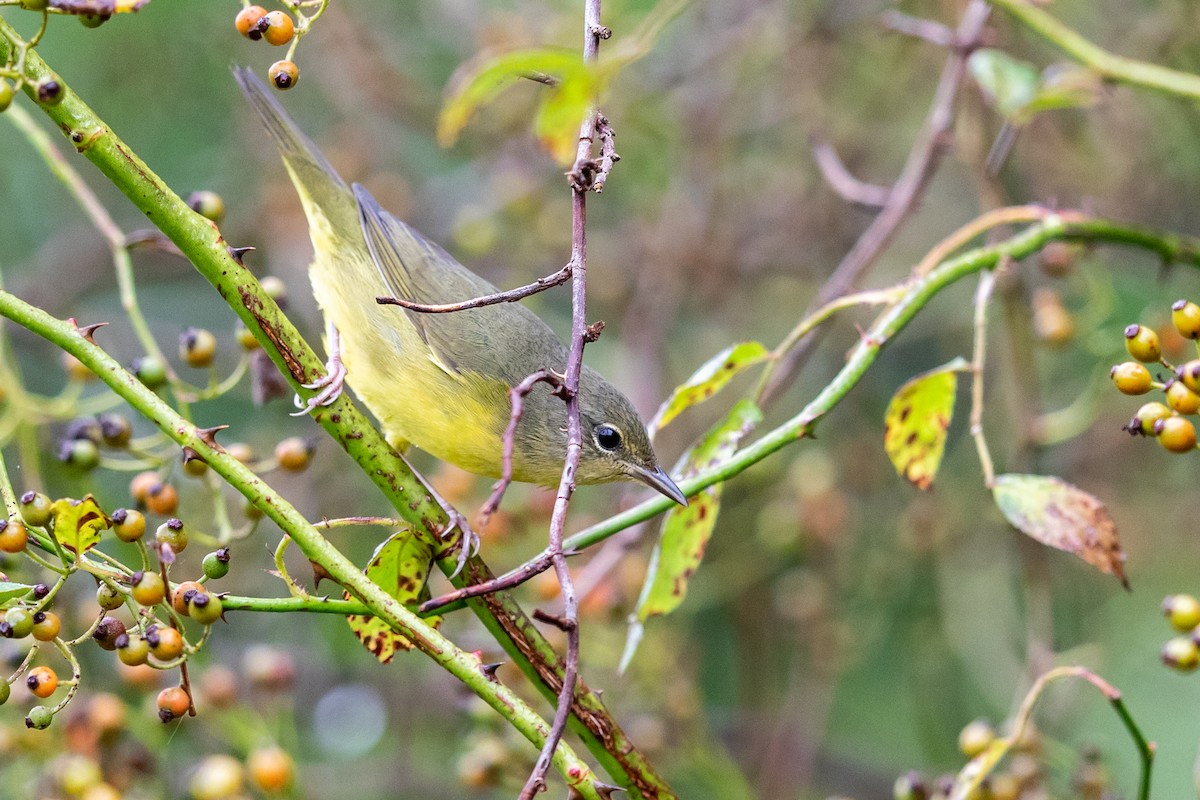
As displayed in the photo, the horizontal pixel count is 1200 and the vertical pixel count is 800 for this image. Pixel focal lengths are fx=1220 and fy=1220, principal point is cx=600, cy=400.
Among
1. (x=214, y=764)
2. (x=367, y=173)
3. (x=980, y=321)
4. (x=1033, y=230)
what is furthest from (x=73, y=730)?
(x=367, y=173)

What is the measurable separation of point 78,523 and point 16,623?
0.17m

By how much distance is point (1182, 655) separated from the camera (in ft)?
7.96

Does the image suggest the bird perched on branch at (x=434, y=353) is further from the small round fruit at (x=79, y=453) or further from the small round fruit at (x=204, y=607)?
the small round fruit at (x=204, y=607)

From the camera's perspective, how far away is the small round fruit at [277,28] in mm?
2127

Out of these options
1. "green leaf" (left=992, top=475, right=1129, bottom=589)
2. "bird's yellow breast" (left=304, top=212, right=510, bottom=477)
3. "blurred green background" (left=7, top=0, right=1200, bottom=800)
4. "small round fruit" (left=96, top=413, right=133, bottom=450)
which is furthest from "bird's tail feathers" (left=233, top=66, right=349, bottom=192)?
"green leaf" (left=992, top=475, right=1129, bottom=589)

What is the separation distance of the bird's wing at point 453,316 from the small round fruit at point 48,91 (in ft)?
6.47

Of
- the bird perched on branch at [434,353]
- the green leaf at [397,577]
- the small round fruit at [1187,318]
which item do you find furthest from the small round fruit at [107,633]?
the small round fruit at [1187,318]

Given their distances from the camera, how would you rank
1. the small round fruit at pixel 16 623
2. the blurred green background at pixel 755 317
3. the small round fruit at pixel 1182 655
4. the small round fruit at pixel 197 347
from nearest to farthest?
the small round fruit at pixel 16 623
the small round fruit at pixel 1182 655
the small round fruit at pixel 197 347
the blurred green background at pixel 755 317

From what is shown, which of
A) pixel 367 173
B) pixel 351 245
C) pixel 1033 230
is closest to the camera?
pixel 1033 230

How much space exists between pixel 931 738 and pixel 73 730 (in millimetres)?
3127

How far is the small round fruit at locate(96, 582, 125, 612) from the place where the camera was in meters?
1.83

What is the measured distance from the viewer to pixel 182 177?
21.2 feet

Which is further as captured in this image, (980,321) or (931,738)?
(931,738)

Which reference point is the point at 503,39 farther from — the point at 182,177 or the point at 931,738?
the point at 931,738
